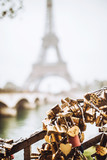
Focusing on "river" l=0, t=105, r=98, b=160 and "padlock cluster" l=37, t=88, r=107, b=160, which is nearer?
"padlock cluster" l=37, t=88, r=107, b=160

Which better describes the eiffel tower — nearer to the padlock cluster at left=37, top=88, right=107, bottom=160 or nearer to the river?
the river

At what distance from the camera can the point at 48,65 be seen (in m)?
8.88

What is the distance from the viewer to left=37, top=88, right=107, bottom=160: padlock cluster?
30 centimetres

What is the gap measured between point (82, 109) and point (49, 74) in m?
8.54

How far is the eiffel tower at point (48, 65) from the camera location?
8094 mm

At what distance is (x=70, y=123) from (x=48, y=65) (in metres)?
8.59

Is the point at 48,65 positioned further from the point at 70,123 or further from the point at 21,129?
the point at 70,123

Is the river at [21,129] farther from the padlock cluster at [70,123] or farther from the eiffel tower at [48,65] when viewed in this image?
the eiffel tower at [48,65]

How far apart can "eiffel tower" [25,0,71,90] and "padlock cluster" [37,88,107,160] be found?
7.63 metres

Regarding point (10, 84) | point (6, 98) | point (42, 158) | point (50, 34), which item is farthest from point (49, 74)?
point (42, 158)

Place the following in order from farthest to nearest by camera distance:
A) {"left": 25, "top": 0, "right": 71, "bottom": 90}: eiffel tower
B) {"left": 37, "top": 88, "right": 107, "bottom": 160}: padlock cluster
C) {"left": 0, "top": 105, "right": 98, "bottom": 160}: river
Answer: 1. {"left": 25, "top": 0, "right": 71, "bottom": 90}: eiffel tower
2. {"left": 0, "top": 105, "right": 98, "bottom": 160}: river
3. {"left": 37, "top": 88, "right": 107, "bottom": 160}: padlock cluster

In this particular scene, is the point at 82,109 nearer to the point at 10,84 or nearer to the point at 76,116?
the point at 76,116

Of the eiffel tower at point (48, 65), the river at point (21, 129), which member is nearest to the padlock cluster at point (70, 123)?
the river at point (21, 129)

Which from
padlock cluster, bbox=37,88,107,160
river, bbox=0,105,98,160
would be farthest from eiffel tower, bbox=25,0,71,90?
padlock cluster, bbox=37,88,107,160
